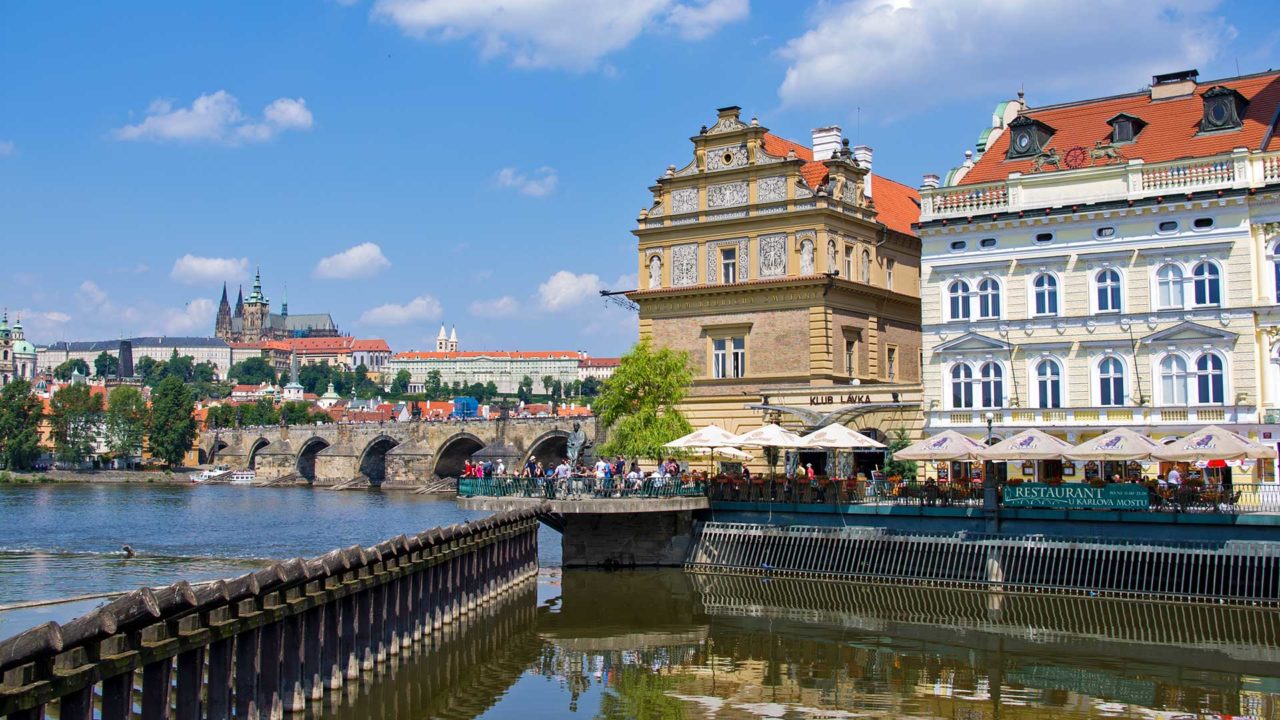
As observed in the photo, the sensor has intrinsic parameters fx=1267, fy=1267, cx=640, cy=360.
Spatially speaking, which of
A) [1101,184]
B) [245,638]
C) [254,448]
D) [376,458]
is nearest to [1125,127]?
[1101,184]

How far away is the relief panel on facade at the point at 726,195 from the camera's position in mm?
49125

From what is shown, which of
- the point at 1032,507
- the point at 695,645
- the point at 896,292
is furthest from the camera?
the point at 896,292

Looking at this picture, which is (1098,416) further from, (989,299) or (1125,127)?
(1125,127)

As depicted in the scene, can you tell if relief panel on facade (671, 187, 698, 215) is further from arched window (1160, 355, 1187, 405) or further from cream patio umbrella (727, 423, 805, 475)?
arched window (1160, 355, 1187, 405)

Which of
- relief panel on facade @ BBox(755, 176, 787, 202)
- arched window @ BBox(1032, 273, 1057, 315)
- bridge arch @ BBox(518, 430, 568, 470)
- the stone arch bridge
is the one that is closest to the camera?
arched window @ BBox(1032, 273, 1057, 315)

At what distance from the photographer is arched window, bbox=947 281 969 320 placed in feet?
140

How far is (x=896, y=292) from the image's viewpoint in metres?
52.4

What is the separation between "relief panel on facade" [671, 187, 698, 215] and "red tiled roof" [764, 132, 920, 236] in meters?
3.41

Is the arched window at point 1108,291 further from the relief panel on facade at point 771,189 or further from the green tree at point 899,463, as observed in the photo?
the relief panel on facade at point 771,189

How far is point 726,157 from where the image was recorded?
49.3 metres

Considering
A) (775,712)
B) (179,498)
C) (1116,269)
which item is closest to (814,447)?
(1116,269)

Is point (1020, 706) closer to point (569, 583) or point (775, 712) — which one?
point (775, 712)

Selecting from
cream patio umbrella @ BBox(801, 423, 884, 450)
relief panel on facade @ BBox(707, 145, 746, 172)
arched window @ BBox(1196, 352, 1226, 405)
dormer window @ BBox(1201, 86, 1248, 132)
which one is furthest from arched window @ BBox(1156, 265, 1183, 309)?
relief panel on facade @ BBox(707, 145, 746, 172)

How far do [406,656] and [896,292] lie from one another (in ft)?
104
